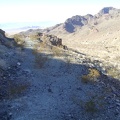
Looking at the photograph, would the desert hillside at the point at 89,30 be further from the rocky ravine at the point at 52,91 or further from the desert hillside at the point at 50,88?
the rocky ravine at the point at 52,91

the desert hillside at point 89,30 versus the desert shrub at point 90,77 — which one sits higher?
the desert shrub at point 90,77

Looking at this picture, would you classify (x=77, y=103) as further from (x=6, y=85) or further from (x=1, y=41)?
(x=1, y=41)

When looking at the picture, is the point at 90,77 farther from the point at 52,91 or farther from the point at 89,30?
the point at 89,30

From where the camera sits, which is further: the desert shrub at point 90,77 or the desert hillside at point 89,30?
the desert hillside at point 89,30

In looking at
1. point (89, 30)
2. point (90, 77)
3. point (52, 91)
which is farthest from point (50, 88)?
point (89, 30)

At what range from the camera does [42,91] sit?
759 inches

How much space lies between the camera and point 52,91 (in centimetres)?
1938

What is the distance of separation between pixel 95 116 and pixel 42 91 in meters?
3.83

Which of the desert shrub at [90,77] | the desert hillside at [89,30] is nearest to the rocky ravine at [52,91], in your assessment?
the desert shrub at [90,77]

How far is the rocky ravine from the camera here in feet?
Answer: 54.5

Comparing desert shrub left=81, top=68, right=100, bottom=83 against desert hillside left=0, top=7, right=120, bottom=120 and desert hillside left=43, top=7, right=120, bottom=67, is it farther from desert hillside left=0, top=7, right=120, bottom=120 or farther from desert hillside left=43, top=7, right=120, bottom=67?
desert hillside left=43, top=7, right=120, bottom=67

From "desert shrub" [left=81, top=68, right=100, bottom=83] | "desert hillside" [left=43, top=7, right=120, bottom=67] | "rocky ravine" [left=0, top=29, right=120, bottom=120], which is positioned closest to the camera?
"rocky ravine" [left=0, top=29, right=120, bottom=120]

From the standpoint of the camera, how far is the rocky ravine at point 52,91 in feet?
54.5

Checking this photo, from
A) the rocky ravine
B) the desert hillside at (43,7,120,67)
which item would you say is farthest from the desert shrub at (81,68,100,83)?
the desert hillside at (43,7,120,67)
